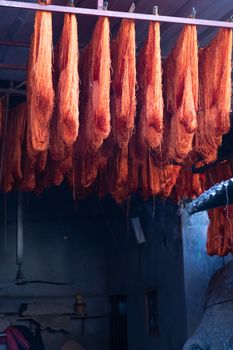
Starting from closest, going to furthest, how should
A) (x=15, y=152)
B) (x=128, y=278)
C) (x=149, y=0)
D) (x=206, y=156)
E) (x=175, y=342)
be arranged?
(x=149, y=0) < (x=206, y=156) < (x=15, y=152) < (x=175, y=342) < (x=128, y=278)

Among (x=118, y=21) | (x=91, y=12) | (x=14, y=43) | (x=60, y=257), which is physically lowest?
(x=60, y=257)

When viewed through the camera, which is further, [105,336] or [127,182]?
[105,336]

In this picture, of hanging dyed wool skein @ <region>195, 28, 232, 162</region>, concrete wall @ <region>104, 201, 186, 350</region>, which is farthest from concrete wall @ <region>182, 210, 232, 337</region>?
hanging dyed wool skein @ <region>195, 28, 232, 162</region>

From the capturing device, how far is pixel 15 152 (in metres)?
6.73

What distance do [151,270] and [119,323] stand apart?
2241 millimetres

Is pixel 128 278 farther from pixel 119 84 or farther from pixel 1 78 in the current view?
pixel 119 84

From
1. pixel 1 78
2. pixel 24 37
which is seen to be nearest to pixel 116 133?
pixel 24 37

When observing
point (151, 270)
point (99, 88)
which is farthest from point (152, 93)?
point (151, 270)

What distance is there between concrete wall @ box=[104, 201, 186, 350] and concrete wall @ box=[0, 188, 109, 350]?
356 mm

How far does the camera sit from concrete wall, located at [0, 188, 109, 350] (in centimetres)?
1185

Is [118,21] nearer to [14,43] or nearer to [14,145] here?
[14,43]

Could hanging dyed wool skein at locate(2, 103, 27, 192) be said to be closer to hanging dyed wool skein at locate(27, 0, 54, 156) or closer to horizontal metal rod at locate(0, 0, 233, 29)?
hanging dyed wool skein at locate(27, 0, 54, 156)

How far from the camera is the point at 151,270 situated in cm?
1045

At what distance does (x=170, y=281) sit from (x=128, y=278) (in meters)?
2.10
